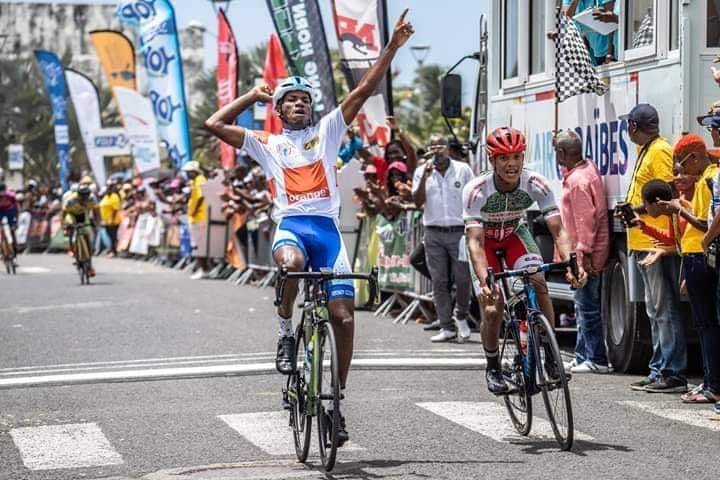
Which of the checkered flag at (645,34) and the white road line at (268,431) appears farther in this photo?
the checkered flag at (645,34)

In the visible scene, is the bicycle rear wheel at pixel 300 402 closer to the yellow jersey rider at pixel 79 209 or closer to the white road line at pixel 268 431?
the white road line at pixel 268 431

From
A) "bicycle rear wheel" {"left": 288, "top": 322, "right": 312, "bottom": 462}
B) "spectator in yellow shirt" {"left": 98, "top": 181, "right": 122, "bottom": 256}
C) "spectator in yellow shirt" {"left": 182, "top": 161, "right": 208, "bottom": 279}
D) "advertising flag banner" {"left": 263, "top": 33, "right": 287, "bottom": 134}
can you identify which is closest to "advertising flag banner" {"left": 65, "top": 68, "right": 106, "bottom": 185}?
"spectator in yellow shirt" {"left": 98, "top": 181, "right": 122, "bottom": 256}

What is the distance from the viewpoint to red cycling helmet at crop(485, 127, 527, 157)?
354 inches

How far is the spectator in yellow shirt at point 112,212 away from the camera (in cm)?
4388

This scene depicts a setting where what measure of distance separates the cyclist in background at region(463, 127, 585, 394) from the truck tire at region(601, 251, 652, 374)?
2926 millimetres

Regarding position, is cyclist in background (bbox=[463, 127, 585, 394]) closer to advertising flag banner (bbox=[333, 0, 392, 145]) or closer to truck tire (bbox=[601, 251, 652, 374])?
truck tire (bbox=[601, 251, 652, 374])

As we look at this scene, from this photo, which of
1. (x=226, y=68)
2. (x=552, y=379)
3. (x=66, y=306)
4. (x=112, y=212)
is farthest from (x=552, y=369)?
(x=112, y=212)

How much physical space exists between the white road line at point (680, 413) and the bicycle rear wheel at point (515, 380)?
3.73ft

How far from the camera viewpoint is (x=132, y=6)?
105 feet

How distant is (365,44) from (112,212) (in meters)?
24.0

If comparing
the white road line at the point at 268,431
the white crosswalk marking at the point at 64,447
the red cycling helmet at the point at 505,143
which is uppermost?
the red cycling helmet at the point at 505,143

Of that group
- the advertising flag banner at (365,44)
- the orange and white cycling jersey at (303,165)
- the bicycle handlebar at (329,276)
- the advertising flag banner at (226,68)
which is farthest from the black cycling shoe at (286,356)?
the advertising flag banner at (226,68)

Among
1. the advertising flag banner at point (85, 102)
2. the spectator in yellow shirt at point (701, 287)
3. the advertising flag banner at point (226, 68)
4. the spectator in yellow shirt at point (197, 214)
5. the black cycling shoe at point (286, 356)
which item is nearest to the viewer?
the black cycling shoe at point (286, 356)

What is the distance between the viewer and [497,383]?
9133 millimetres
